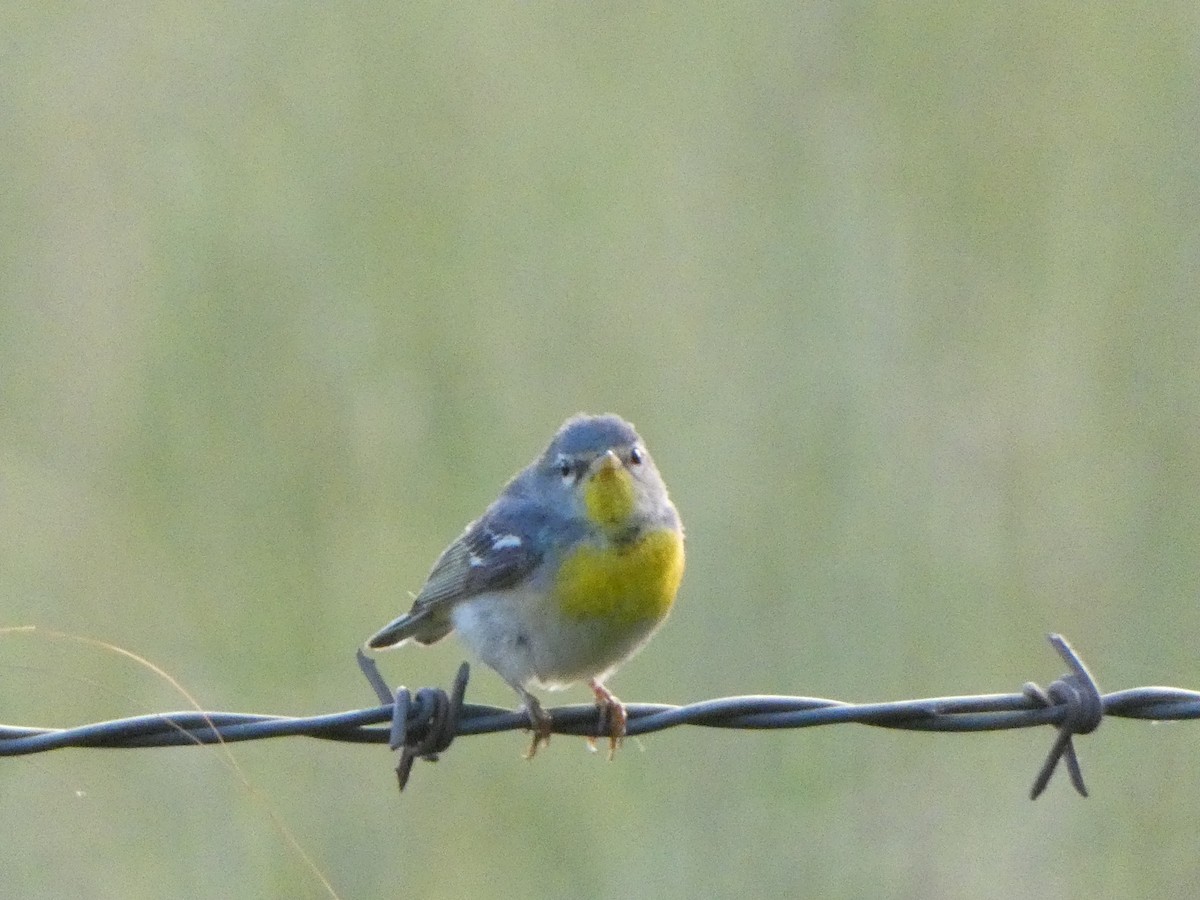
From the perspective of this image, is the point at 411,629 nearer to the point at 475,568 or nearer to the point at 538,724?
the point at 475,568

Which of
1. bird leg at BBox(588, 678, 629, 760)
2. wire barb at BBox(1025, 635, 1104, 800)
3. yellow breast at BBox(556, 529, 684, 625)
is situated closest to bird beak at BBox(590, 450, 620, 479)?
yellow breast at BBox(556, 529, 684, 625)

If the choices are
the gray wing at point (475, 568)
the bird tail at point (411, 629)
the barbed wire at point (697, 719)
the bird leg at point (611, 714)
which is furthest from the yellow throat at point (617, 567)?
the barbed wire at point (697, 719)

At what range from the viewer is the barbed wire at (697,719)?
278 centimetres

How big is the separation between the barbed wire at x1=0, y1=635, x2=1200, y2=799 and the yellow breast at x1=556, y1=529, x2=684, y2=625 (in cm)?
110

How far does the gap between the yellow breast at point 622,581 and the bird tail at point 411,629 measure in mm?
429

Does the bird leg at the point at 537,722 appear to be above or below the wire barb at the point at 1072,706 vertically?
below

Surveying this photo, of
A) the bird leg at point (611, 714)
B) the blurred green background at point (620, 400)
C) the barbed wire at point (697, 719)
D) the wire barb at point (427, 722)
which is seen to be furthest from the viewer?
the blurred green background at point (620, 400)

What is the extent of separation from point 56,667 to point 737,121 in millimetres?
2627

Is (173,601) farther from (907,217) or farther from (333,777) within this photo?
(907,217)

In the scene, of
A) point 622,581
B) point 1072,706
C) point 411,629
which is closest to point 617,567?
point 622,581

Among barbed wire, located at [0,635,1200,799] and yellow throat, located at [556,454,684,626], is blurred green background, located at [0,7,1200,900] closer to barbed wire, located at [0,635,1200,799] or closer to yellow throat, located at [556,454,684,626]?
yellow throat, located at [556,454,684,626]

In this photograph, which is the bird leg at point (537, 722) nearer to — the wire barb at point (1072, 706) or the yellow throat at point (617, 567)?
the yellow throat at point (617, 567)

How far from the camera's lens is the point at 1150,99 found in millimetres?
5047

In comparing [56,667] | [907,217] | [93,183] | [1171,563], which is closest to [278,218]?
[93,183]
